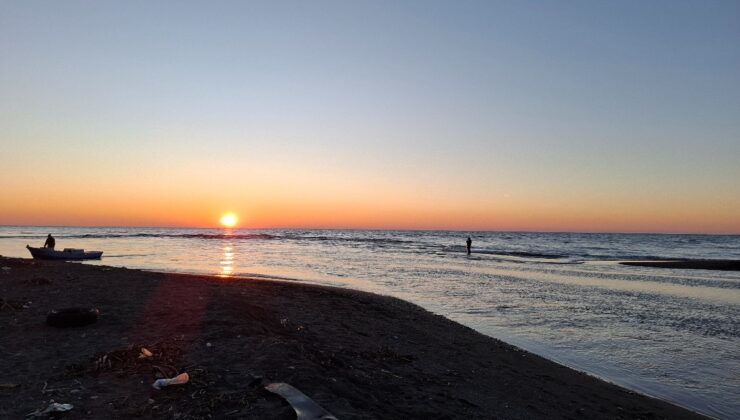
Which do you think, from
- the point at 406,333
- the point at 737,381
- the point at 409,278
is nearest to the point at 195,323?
the point at 406,333

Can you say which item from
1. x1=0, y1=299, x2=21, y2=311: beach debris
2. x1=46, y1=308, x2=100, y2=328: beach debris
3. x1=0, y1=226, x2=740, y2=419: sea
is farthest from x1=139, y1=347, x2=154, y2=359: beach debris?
x1=0, y1=226, x2=740, y2=419: sea

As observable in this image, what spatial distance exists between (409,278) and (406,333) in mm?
16757

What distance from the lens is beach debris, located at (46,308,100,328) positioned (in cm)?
980

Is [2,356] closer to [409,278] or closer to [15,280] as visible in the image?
[15,280]

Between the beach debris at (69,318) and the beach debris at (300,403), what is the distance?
5.90m

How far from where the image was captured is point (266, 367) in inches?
294

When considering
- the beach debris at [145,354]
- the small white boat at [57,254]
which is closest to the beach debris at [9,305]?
the beach debris at [145,354]

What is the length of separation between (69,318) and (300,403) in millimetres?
6854

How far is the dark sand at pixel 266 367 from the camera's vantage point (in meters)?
6.27

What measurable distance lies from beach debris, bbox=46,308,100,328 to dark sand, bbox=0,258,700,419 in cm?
15

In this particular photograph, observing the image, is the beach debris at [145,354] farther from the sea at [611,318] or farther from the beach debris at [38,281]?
the beach debris at [38,281]

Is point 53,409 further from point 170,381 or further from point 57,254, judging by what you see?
point 57,254

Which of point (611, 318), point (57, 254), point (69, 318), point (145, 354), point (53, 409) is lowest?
point (611, 318)

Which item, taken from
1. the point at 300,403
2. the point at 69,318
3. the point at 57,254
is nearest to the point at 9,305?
the point at 69,318
